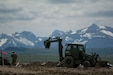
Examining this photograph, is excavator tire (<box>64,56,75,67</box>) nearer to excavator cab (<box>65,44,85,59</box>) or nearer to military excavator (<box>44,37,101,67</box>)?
military excavator (<box>44,37,101,67</box>)

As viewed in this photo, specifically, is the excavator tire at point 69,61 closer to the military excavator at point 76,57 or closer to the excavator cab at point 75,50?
the military excavator at point 76,57

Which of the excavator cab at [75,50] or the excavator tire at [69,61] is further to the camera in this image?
the excavator cab at [75,50]

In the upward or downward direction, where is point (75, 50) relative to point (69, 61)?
upward

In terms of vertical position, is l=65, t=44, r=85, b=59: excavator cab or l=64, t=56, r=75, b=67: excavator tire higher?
l=65, t=44, r=85, b=59: excavator cab

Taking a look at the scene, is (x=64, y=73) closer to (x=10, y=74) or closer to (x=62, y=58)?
(x=10, y=74)

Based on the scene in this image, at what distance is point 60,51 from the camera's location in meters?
38.3

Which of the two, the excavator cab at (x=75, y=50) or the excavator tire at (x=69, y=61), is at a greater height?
the excavator cab at (x=75, y=50)

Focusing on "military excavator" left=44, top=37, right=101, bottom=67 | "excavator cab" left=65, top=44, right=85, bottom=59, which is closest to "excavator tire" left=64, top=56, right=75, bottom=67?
"military excavator" left=44, top=37, right=101, bottom=67

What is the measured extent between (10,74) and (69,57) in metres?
9.90

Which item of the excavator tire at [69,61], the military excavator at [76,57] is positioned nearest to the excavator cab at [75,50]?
the military excavator at [76,57]

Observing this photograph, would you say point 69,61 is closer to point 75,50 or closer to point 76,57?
point 76,57

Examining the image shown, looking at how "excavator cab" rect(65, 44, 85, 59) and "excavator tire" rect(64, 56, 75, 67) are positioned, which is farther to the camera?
"excavator cab" rect(65, 44, 85, 59)

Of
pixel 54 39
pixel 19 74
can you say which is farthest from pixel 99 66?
pixel 19 74

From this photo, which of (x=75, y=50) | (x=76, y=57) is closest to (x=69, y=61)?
(x=76, y=57)
